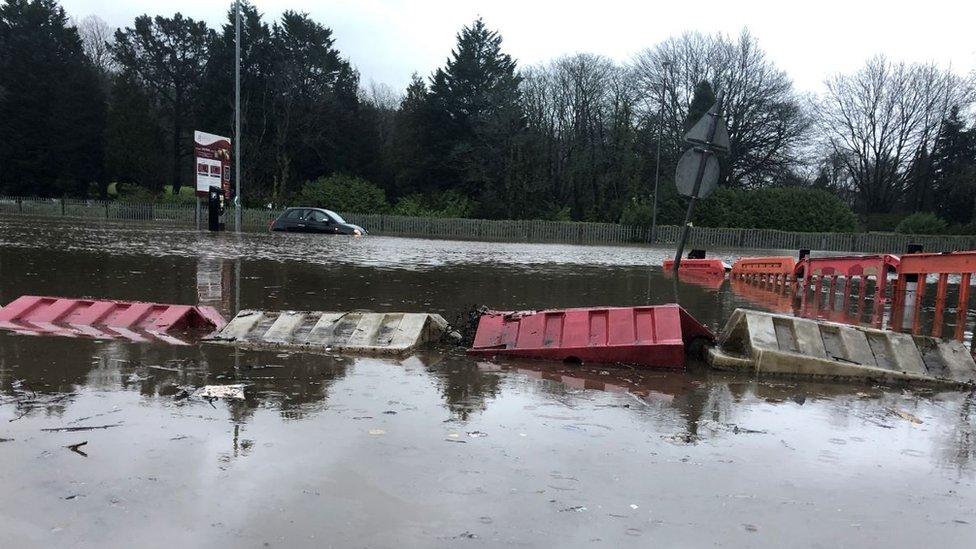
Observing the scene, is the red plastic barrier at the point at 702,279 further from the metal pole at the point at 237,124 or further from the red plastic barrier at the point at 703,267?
the metal pole at the point at 237,124

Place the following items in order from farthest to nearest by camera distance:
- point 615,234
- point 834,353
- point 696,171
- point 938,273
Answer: point 615,234
point 938,273
point 696,171
point 834,353

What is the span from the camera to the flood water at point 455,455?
264cm

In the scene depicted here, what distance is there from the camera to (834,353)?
5.65 m

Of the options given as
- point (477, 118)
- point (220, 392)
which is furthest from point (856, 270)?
point (477, 118)

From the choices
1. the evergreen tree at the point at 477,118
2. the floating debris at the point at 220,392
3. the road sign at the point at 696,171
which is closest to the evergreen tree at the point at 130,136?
the evergreen tree at the point at 477,118

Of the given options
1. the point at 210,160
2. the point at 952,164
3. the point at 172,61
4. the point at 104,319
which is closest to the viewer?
the point at 104,319

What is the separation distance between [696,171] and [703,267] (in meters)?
7.20

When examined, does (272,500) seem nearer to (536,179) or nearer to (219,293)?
(219,293)

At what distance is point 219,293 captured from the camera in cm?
918

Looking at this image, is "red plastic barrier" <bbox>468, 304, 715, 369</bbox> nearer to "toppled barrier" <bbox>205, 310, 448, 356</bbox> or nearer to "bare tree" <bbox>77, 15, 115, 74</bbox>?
"toppled barrier" <bbox>205, 310, 448, 356</bbox>

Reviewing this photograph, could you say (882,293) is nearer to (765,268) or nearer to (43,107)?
(765,268)

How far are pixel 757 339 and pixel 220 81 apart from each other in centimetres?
5154

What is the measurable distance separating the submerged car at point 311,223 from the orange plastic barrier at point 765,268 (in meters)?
16.0

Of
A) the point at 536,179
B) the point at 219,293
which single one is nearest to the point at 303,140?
the point at 536,179
